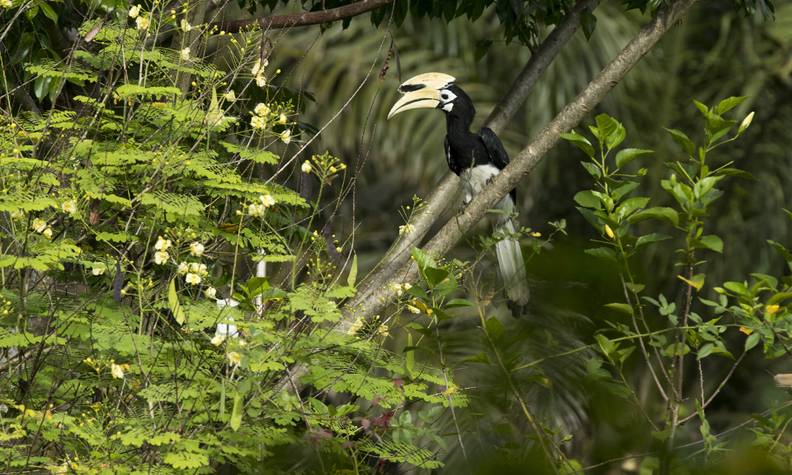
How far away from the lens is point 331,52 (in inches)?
292

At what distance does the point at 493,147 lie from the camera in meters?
4.55

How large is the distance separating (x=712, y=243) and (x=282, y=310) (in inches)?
56.1

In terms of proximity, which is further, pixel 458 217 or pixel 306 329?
pixel 458 217

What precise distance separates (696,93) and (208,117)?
18.4 ft

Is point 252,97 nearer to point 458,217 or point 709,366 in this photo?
point 458,217

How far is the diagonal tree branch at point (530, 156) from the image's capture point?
3.18m

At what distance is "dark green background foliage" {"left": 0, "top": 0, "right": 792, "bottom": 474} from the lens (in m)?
0.59

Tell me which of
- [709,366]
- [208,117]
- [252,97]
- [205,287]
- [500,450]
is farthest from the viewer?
[709,366]

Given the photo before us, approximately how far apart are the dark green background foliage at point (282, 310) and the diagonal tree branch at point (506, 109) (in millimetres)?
109

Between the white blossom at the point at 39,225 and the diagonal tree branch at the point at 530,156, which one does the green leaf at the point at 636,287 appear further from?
the diagonal tree branch at the point at 530,156

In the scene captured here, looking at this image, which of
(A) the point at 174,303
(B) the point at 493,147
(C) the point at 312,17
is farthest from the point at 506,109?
(A) the point at 174,303

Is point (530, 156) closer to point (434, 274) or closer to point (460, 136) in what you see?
point (460, 136)

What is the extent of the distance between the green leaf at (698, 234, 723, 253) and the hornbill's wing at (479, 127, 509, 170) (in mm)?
2729

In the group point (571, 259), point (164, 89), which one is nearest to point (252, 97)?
point (164, 89)
